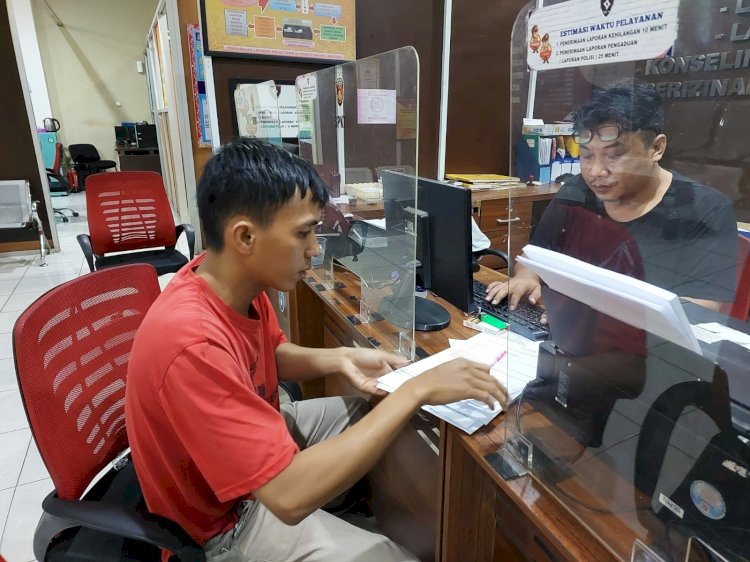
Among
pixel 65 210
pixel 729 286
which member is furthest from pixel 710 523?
pixel 65 210

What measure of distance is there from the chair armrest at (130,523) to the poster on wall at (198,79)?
8.57 feet

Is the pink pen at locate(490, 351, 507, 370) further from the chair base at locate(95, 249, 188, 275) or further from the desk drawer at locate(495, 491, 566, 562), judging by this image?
the chair base at locate(95, 249, 188, 275)

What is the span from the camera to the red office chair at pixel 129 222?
2.68 meters

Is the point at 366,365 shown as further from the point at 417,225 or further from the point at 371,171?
the point at 371,171

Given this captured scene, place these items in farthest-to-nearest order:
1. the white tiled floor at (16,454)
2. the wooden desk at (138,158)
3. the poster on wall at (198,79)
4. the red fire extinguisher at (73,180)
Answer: the red fire extinguisher at (73,180) < the wooden desk at (138,158) < the poster on wall at (198,79) < the white tiled floor at (16,454)

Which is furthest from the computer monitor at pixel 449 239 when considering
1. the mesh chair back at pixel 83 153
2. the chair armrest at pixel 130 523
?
the mesh chair back at pixel 83 153

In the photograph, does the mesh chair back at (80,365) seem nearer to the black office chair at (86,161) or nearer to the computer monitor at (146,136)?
the computer monitor at (146,136)

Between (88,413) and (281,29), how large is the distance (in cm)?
256

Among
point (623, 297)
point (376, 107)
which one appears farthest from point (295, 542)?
point (376, 107)

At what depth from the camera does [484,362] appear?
1095 millimetres

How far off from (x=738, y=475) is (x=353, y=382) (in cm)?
79

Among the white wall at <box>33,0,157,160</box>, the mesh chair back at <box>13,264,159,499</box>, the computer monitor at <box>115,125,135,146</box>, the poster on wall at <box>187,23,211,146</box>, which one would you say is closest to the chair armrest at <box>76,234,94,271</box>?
the poster on wall at <box>187,23,211,146</box>

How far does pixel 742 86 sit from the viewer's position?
0.75m

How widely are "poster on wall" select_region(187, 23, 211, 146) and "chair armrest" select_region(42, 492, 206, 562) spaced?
8.57ft
